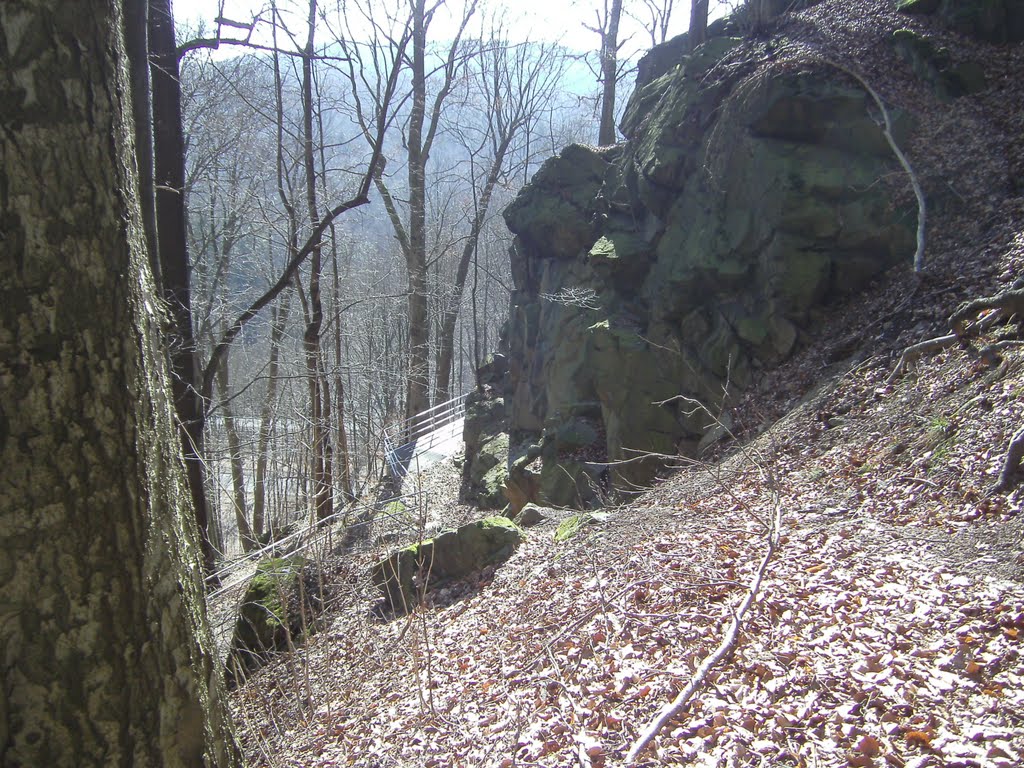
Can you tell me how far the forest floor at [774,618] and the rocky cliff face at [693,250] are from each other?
1.88 metres

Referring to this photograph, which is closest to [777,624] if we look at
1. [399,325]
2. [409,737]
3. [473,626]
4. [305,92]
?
[409,737]

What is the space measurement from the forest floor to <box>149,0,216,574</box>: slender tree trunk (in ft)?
8.11

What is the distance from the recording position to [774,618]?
12.6 feet

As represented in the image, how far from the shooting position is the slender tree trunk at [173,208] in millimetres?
7133

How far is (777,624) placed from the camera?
377 centimetres

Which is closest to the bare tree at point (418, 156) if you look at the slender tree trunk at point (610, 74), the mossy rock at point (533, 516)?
the slender tree trunk at point (610, 74)

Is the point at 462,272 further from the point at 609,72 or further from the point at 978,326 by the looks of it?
the point at 978,326

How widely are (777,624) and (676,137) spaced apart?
11.8m

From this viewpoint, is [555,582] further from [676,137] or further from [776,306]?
[676,137]

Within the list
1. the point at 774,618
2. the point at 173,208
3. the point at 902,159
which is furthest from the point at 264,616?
the point at 902,159

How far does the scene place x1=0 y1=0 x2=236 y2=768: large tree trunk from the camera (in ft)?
4.95

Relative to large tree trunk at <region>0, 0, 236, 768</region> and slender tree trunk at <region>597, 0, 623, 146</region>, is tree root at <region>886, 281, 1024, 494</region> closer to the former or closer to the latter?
large tree trunk at <region>0, 0, 236, 768</region>

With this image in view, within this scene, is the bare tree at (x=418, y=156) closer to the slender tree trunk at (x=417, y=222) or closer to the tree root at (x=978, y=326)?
the slender tree trunk at (x=417, y=222)

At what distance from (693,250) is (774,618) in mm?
9304
